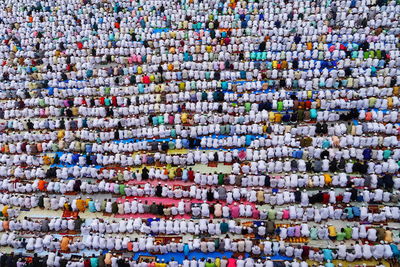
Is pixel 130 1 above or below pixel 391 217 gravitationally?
above

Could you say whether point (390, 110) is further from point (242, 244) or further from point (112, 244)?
point (112, 244)

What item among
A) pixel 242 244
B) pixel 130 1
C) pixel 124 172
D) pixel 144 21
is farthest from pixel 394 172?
pixel 130 1

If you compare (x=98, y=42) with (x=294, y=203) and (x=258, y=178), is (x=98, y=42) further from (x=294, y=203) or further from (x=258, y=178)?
(x=294, y=203)

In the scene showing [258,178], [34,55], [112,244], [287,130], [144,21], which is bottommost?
[112,244]

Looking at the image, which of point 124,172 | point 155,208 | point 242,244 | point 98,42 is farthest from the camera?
point 98,42

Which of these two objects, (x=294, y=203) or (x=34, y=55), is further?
(x=34, y=55)

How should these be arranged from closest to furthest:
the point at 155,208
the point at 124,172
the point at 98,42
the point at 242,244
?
the point at 242,244 < the point at 155,208 < the point at 124,172 < the point at 98,42
